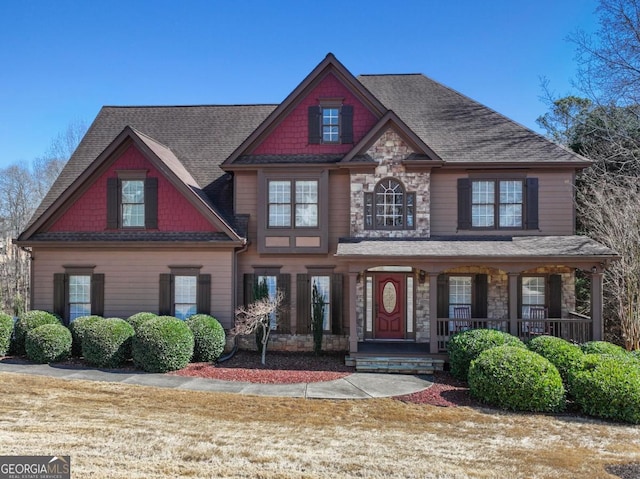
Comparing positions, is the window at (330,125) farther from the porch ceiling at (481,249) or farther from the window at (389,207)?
the porch ceiling at (481,249)

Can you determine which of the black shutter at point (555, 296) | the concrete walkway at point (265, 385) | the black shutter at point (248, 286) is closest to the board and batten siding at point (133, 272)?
the black shutter at point (248, 286)

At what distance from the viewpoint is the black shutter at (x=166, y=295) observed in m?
14.0

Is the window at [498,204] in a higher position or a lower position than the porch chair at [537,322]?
higher

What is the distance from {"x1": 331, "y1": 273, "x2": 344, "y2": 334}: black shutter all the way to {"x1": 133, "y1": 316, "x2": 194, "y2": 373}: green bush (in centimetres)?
479

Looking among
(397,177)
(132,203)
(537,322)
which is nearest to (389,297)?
(397,177)

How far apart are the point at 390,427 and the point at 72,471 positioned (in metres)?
5.20

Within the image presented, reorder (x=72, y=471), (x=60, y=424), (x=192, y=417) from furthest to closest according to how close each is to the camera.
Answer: (x=192, y=417), (x=60, y=424), (x=72, y=471)

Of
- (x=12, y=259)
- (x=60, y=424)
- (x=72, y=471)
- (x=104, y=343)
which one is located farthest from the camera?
(x=12, y=259)

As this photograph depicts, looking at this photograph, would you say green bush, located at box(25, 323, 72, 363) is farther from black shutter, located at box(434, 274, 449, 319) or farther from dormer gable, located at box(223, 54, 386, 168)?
black shutter, located at box(434, 274, 449, 319)

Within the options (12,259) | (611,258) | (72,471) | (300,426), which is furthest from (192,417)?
(12,259)

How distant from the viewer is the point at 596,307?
12422 millimetres

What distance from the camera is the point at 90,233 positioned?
14.2 meters

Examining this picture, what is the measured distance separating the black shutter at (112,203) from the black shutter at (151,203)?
100cm

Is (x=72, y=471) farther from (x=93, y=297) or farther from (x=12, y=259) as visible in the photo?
(x=12, y=259)
